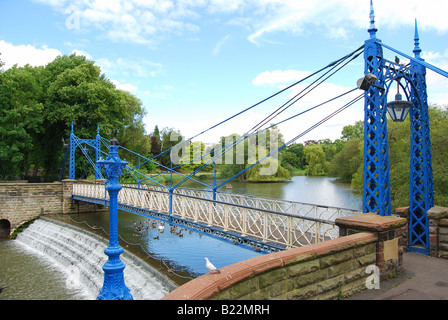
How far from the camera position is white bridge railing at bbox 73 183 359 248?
716 centimetres

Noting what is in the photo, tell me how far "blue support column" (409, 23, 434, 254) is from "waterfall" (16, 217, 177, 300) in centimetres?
557

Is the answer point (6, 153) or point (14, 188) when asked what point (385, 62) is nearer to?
point (14, 188)

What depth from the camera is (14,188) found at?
2011 centimetres

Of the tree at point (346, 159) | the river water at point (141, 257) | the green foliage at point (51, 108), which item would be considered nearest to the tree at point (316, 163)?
the tree at point (346, 159)

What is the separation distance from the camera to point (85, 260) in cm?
1177

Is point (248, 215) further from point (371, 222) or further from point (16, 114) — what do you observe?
point (16, 114)

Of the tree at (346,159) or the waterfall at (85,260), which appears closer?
the waterfall at (85,260)

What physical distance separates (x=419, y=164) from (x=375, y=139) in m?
1.73

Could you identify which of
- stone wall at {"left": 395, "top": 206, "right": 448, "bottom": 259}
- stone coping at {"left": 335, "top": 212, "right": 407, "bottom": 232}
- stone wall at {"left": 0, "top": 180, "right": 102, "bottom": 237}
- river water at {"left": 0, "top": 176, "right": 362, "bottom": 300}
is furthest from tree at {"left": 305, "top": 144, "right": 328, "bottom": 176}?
stone coping at {"left": 335, "top": 212, "right": 407, "bottom": 232}

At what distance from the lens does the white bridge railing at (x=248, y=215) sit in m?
7.16

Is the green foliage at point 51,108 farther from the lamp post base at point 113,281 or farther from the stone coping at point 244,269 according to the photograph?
the stone coping at point 244,269

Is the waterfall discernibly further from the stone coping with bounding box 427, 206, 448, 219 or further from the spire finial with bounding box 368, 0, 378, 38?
the spire finial with bounding box 368, 0, 378, 38

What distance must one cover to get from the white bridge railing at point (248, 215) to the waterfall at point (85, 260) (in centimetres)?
192
